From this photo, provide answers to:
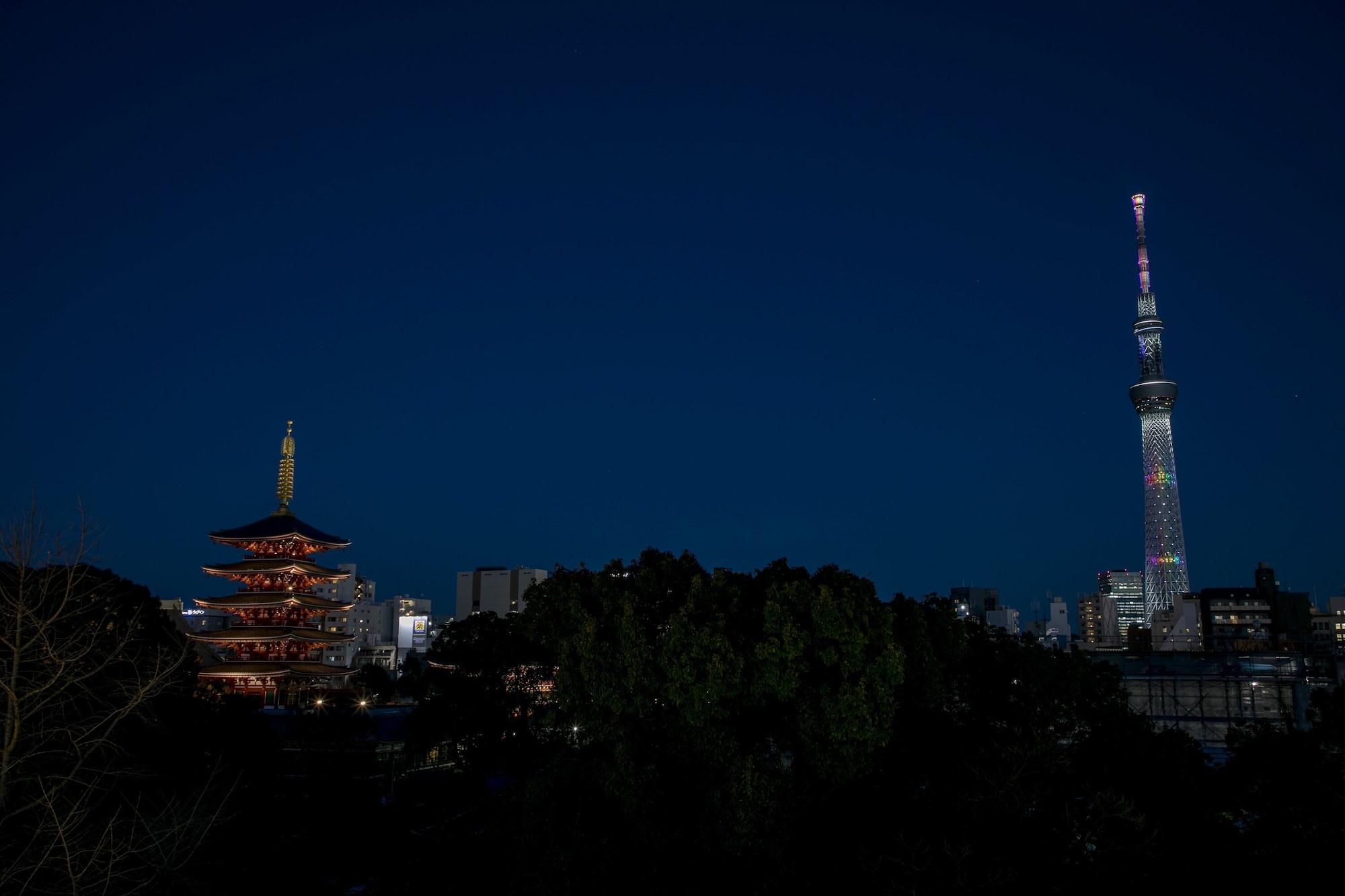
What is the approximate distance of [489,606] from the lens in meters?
124

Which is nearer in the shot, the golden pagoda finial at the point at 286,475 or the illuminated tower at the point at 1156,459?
the golden pagoda finial at the point at 286,475

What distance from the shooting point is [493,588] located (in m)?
126

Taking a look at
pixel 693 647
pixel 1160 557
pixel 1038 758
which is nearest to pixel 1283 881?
pixel 1038 758

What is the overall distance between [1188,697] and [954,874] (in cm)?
3357

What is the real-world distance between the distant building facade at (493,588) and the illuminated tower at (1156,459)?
7417 cm

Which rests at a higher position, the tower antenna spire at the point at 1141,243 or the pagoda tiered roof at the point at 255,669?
the tower antenna spire at the point at 1141,243

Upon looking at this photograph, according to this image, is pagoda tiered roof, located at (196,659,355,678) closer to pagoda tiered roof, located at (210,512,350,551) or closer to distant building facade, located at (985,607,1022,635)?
pagoda tiered roof, located at (210,512,350,551)

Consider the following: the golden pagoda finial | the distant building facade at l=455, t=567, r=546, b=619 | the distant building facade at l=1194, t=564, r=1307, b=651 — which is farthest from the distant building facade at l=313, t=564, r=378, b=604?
the distant building facade at l=1194, t=564, r=1307, b=651

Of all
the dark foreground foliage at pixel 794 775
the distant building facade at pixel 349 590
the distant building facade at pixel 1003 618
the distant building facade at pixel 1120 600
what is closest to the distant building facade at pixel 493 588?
the distant building facade at pixel 349 590

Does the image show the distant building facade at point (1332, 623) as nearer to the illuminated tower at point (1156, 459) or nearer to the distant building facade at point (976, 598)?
the illuminated tower at point (1156, 459)

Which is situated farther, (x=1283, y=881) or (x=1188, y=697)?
(x=1188, y=697)

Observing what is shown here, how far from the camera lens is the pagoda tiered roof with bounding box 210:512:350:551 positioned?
51.4m

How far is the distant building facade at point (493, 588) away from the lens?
123688mm

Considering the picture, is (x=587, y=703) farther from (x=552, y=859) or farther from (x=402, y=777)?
(x=402, y=777)
